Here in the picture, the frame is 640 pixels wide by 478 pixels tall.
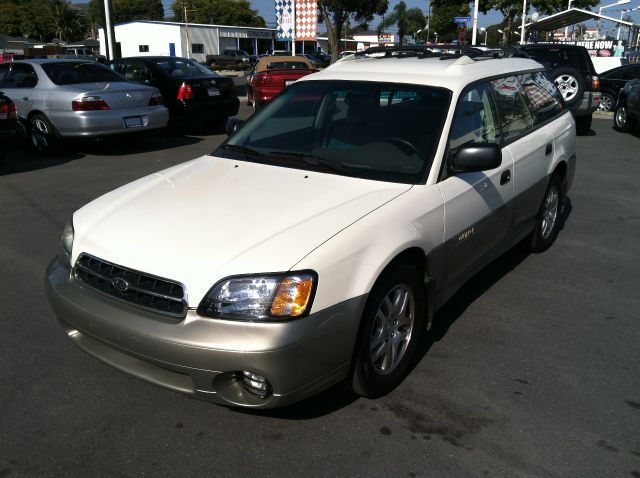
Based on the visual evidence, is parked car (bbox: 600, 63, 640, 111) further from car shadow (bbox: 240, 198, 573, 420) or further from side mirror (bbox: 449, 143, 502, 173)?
side mirror (bbox: 449, 143, 502, 173)

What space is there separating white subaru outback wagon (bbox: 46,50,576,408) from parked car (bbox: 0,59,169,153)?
239 inches

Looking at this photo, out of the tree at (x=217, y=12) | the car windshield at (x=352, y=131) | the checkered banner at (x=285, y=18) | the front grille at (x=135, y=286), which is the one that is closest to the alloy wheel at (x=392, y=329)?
the car windshield at (x=352, y=131)

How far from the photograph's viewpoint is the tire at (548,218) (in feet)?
17.1

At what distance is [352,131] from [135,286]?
176 centimetres

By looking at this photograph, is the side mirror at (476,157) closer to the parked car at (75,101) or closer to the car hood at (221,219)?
the car hood at (221,219)

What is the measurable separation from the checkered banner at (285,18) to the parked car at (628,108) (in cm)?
1515

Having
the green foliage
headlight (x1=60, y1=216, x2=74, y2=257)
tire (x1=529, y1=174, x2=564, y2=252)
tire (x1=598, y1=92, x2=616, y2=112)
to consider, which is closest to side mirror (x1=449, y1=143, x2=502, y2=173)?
tire (x1=529, y1=174, x2=564, y2=252)

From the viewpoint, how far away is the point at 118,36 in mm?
72438

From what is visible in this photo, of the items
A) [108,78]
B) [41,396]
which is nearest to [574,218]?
[41,396]

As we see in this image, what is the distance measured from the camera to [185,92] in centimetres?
1184

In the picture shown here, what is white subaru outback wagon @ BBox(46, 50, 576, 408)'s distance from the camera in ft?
8.48

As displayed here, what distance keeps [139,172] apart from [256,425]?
6690 millimetres

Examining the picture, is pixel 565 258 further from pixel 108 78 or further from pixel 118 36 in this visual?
pixel 118 36

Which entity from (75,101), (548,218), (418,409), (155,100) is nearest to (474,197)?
(418,409)
